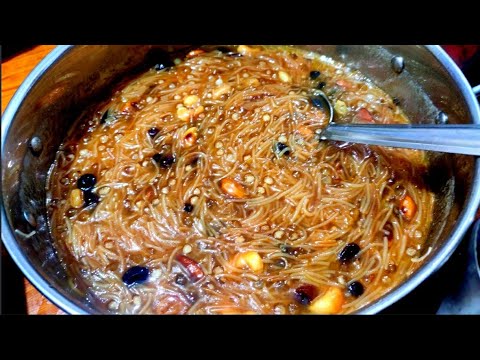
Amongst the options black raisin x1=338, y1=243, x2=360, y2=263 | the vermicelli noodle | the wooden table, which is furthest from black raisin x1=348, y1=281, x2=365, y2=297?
the wooden table

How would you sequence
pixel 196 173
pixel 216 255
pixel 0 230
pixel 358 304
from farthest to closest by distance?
pixel 196 173
pixel 216 255
pixel 358 304
pixel 0 230

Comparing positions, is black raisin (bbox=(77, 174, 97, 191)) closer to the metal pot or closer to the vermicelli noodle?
the vermicelli noodle

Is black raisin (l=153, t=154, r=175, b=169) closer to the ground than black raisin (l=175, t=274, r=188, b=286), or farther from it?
farther from it

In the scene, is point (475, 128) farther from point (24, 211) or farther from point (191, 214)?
point (24, 211)

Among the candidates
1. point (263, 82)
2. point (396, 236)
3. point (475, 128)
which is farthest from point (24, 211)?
point (475, 128)

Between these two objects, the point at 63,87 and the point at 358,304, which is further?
the point at 63,87

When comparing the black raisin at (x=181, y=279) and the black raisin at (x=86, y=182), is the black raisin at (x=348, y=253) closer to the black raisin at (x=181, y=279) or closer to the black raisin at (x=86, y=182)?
the black raisin at (x=181, y=279)
